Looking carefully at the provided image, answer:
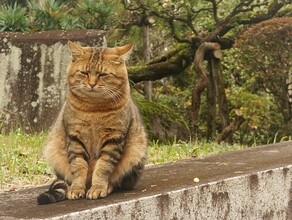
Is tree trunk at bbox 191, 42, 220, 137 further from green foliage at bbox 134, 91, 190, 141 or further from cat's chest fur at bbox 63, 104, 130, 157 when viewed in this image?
cat's chest fur at bbox 63, 104, 130, 157

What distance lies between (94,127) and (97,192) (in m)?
0.36

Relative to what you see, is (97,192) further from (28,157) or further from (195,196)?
(28,157)

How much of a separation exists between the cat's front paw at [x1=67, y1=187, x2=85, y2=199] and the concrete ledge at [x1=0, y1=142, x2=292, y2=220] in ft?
0.28

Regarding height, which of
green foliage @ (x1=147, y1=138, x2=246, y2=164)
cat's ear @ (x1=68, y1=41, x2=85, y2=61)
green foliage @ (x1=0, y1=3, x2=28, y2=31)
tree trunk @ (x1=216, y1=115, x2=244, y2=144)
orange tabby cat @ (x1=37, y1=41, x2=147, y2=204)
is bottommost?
tree trunk @ (x1=216, y1=115, x2=244, y2=144)

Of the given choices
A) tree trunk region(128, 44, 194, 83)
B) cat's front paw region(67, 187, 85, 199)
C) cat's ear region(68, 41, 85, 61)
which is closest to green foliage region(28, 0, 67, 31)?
tree trunk region(128, 44, 194, 83)

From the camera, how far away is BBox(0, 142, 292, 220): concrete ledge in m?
3.17

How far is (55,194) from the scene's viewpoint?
3395mm

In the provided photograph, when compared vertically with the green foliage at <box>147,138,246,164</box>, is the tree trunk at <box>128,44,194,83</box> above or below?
above

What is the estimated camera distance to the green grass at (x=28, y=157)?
4.76m

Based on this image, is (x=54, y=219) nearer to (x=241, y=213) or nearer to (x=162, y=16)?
(x=241, y=213)

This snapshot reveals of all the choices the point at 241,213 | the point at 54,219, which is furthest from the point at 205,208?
the point at 54,219

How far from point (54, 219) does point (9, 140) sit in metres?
3.68

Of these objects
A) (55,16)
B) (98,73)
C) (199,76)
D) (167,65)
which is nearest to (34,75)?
(55,16)

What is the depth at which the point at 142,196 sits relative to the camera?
3.42 meters
